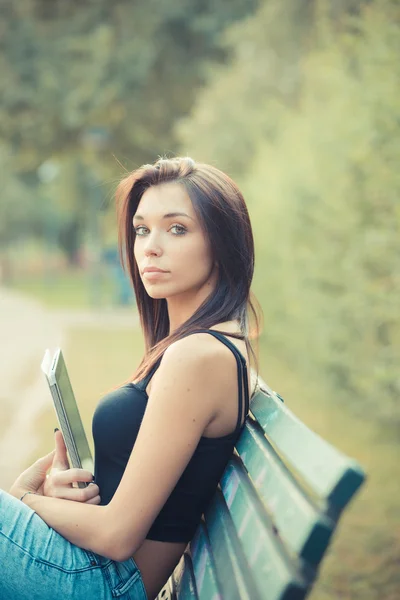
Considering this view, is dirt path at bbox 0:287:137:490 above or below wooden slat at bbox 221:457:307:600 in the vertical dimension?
below

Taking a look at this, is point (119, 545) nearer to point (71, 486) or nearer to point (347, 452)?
point (71, 486)

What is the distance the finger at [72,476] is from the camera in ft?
7.47

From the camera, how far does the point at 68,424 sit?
228 centimetres

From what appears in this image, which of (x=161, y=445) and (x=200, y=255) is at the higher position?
(x=200, y=255)

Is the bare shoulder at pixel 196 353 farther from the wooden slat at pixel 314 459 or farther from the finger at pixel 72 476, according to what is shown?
the finger at pixel 72 476

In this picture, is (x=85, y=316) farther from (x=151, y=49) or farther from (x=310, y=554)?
(x=310, y=554)

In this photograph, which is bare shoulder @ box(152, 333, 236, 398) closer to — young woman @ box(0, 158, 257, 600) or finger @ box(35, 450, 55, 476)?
young woman @ box(0, 158, 257, 600)

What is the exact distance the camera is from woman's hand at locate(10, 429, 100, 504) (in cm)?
226

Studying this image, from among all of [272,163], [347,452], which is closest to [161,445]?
[347,452]

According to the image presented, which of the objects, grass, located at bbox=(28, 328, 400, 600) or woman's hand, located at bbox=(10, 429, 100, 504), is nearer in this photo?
woman's hand, located at bbox=(10, 429, 100, 504)

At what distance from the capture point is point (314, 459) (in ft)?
5.00

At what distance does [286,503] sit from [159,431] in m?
0.50

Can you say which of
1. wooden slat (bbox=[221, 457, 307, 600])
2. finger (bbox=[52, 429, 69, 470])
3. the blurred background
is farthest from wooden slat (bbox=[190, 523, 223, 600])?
the blurred background

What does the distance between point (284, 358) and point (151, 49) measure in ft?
31.1
